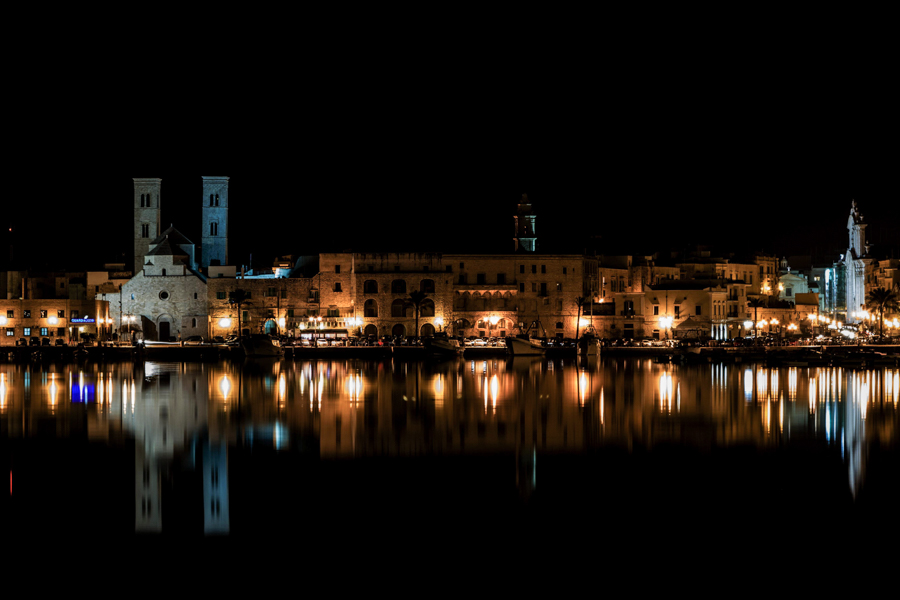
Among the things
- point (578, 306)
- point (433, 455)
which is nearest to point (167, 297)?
point (578, 306)

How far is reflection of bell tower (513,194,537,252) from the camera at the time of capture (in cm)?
7144

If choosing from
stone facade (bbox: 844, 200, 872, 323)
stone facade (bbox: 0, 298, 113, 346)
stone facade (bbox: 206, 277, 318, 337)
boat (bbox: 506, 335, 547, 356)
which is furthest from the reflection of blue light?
stone facade (bbox: 844, 200, 872, 323)

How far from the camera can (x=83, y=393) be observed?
3241 centimetres

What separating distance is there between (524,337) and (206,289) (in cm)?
1985

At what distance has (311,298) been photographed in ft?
207

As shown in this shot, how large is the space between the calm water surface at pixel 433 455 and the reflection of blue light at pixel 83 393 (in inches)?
6.0

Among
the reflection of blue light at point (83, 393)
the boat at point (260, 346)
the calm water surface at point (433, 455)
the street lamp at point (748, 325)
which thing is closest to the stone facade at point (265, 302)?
the boat at point (260, 346)

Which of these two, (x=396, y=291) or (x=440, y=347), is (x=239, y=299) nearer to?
(x=396, y=291)

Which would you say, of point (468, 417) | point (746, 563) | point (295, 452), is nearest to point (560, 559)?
point (746, 563)

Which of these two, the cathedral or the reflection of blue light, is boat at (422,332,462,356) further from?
the reflection of blue light

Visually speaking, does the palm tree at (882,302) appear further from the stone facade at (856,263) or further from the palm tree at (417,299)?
the palm tree at (417,299)

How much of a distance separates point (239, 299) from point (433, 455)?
44.8 m

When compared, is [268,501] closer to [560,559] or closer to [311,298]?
[560,559]

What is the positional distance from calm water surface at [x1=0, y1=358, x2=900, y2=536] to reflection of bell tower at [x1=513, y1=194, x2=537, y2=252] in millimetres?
36066
